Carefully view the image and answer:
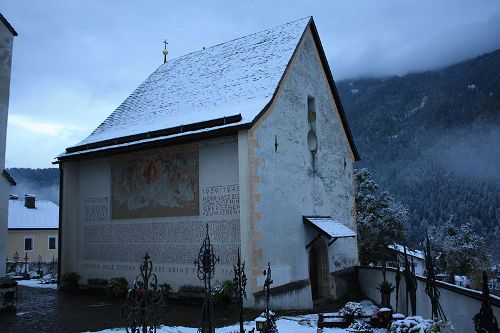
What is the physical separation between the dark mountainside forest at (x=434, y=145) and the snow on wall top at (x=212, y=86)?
192ft

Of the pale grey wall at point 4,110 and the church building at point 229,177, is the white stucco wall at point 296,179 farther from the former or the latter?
the pale grey wall at point 4,110

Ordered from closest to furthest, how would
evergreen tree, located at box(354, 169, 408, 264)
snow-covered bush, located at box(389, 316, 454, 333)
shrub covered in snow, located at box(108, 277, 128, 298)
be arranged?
snow-covered bush, located at box(389, 316, 454, 333) < shrub covered in snow, located at box(108, 277, 128, 298) < evergreen tree, located at box(354, 169, 408, 264)

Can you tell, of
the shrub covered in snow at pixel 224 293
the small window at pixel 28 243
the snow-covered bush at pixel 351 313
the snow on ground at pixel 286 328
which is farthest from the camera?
the small window at pixel 28 243

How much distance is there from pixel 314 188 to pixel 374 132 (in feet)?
392

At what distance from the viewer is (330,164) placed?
60.9ft

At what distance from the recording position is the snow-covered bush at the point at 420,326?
7.12 m

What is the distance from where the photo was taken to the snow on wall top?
590 inches

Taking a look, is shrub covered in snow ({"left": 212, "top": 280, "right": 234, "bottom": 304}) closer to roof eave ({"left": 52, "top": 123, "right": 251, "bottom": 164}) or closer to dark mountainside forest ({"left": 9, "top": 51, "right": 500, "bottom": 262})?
roof eave ({"left": 52, "top": 123, "right": 251, "bottom": 164})

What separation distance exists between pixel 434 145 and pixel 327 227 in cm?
12325

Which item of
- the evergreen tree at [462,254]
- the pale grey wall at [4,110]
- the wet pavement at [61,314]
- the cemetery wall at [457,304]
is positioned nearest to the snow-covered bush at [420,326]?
the cemetery wall at [457,304]

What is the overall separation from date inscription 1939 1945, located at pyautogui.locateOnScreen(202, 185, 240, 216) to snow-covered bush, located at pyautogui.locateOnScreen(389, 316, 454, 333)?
19.1ft

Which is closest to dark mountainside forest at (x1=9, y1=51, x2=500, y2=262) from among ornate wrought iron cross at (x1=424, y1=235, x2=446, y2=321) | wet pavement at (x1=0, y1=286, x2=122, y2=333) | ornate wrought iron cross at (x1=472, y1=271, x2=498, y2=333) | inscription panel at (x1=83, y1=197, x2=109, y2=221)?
inscription panel at (x1=83, y1=197, x2=109, y2=221)

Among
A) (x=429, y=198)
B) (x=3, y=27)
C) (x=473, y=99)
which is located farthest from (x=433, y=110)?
(x=3, y=27)

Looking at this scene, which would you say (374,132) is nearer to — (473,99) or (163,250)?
(473,99)
